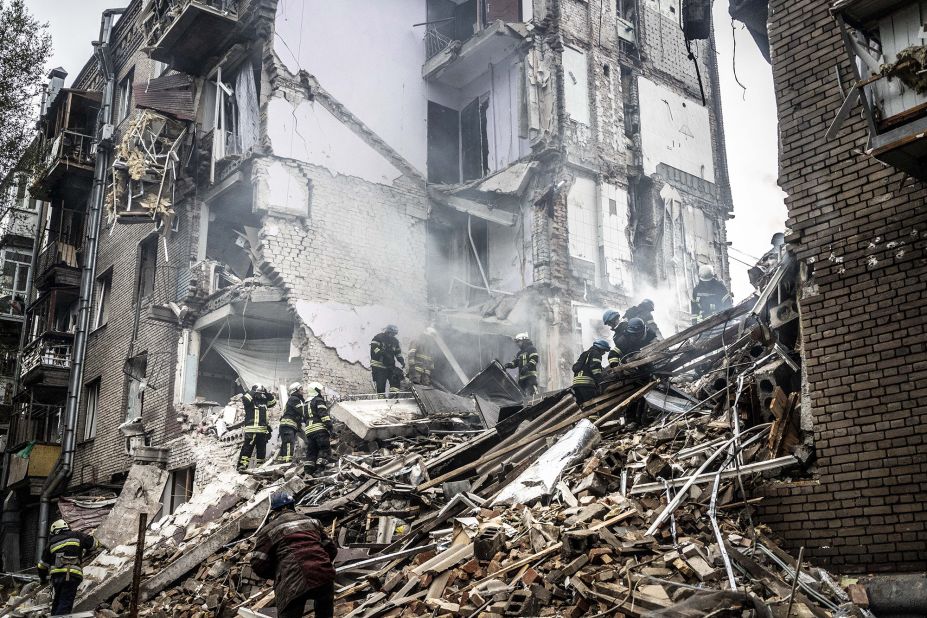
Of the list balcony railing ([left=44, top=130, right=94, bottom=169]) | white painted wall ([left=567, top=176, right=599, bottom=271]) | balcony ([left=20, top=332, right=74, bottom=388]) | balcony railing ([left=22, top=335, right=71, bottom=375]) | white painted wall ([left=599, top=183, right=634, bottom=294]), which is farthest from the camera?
balcony railing ([left=44, top=130, right=94, bottom=169])

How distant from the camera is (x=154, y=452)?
57.2ft

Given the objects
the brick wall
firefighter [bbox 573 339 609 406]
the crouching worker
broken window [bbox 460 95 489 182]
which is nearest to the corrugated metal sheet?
broken window [bbox 460 95 489 182]

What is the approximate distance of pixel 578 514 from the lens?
7.40 m

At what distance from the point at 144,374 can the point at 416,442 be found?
399 inches

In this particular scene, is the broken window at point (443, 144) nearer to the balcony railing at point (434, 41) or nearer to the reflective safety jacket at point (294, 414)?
the balcony railing at point (434, 41)

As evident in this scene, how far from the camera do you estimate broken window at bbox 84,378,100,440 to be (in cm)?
2197

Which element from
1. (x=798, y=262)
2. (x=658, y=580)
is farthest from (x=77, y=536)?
(x=798, y=262)

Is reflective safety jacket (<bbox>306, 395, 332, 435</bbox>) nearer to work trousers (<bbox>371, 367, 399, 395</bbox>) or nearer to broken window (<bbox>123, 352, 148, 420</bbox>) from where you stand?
work trousers (<bbox>371, 367, 399, 395</bbox>)

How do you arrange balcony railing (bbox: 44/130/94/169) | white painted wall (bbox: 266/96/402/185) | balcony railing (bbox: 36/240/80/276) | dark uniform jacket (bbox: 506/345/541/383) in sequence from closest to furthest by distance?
dark uniform jacket (bbox: 506/345/541/383), white painted wall (bbox: 266/96/402/185), balcony railing (bbox: 44/130/94/169), balcony railing (bbox: 36/240/80/276)

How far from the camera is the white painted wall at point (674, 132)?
20172 millimetres

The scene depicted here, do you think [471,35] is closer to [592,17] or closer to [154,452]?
[592,17]

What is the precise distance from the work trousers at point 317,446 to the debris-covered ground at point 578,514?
688 mm

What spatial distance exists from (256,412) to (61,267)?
41.1ft

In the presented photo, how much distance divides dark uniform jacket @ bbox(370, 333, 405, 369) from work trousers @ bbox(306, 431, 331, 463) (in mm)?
2602
